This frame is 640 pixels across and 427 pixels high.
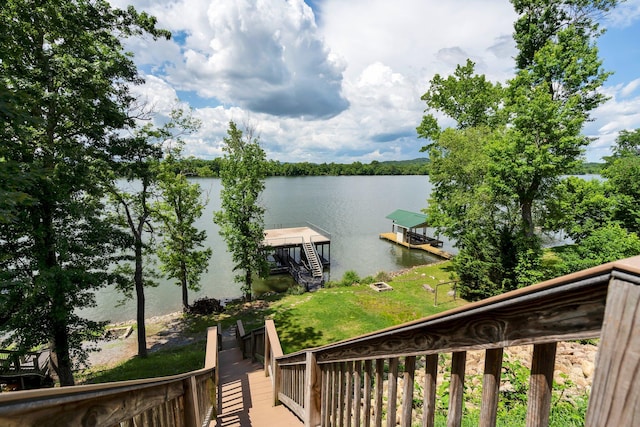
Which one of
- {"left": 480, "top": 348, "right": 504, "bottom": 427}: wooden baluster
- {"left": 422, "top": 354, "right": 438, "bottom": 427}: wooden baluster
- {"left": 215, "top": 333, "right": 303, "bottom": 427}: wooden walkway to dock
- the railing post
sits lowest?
{"left": 215, "top": 333, "right": 303, "bottom": 427}: wooden walkway to dock

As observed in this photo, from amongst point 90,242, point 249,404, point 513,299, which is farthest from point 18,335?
point 513,299

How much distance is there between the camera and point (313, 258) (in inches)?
832

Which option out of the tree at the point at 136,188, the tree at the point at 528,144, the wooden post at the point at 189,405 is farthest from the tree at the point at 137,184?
the tree at the point at 528,144

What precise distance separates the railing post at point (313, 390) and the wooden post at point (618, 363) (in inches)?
92.2

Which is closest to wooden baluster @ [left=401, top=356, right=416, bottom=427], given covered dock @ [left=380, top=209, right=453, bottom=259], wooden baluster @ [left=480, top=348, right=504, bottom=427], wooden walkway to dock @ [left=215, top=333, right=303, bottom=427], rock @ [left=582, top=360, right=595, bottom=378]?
wooden baluster @ [left=480, top=348, right=504, bottom=427]

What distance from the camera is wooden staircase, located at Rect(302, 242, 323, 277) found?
66.2ft

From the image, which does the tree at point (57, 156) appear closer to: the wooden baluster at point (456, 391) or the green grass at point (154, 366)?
the green grass at point (154, 366)

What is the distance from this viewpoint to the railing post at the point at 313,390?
108 inches

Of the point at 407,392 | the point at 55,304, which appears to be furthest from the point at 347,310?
the point at 407,392

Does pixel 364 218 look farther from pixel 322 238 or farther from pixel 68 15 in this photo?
pixel 68 15

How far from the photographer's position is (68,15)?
22.7 ft

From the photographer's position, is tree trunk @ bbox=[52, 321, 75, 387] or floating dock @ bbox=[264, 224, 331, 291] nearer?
tree trunk @ bbox=[52, 321, 75, 387]

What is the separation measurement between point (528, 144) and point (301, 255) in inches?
626

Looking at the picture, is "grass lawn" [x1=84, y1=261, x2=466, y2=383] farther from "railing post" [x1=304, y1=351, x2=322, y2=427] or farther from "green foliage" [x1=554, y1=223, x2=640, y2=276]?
"railing post" [x1=304, y1=351, x2=322, y2=427]
